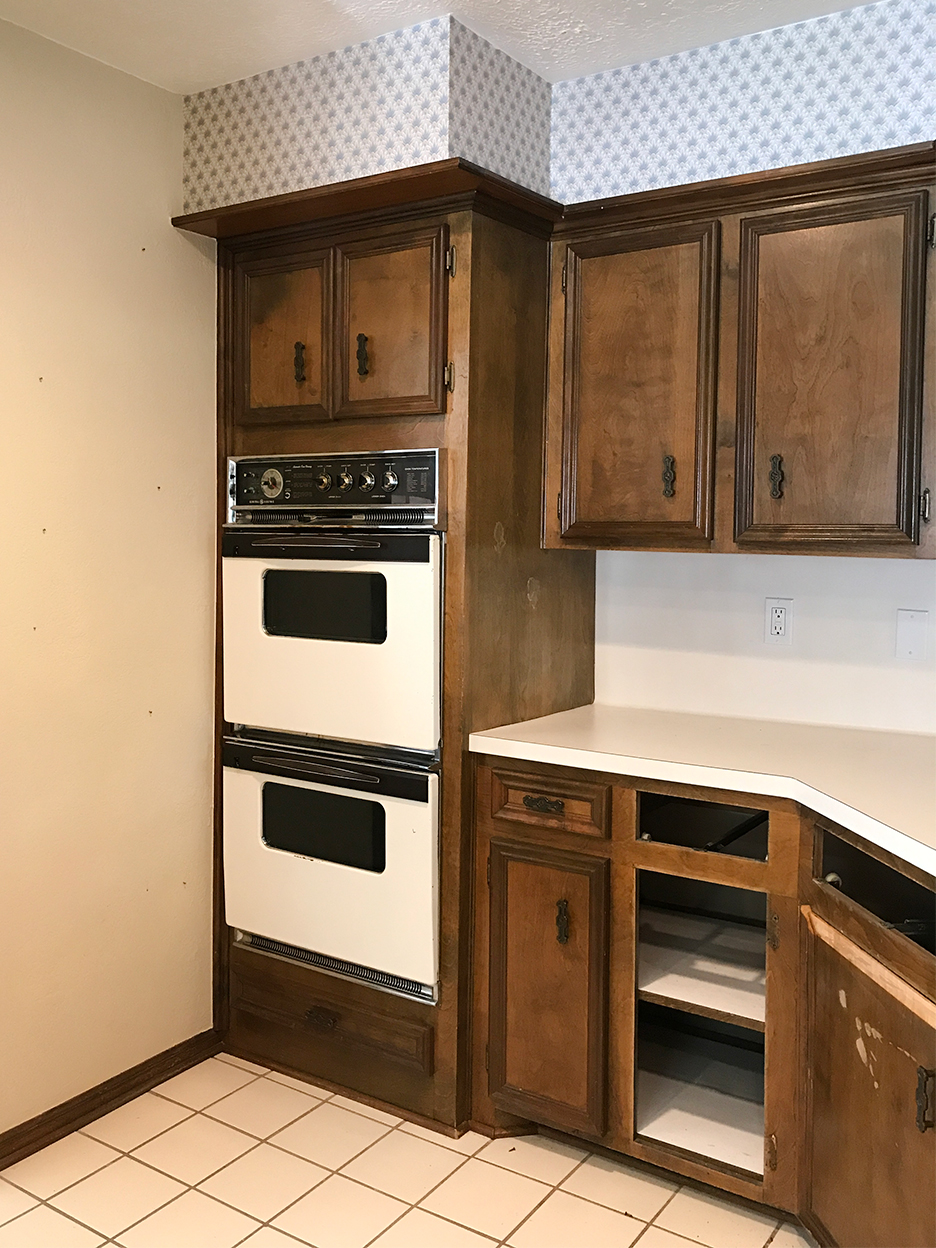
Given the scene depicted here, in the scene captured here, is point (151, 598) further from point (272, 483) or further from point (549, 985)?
point (549, 985)

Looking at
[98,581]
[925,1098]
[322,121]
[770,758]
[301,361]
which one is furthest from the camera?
[301,361]

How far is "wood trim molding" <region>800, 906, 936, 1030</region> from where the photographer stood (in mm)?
1582

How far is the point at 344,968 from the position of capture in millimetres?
2604

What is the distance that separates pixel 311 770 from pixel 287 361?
39.8 inches

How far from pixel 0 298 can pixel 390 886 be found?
154cm

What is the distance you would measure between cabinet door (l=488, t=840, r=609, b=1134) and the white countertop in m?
0.23

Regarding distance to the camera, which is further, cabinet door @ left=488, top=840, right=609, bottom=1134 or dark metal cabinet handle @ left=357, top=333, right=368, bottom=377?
dark metal cabinet handle @ left=357, top=333, right=368, bottom=377

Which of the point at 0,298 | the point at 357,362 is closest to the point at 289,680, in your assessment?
the point at 357,362

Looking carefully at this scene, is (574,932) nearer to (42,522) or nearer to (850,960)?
(850,960)

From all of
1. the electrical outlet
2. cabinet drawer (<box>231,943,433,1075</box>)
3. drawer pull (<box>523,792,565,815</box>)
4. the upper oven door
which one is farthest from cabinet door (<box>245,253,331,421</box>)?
cabinet drawer (<box>231,943,433,1075</box>)

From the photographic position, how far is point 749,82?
231 cm

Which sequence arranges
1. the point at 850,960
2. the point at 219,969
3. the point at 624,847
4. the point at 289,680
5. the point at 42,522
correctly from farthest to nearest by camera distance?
the point at 219,969
the point at 289,680
the point at 42,522
the point at 624,847
the point at 850,960

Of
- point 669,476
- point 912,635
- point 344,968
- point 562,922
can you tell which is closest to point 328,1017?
point 344,968

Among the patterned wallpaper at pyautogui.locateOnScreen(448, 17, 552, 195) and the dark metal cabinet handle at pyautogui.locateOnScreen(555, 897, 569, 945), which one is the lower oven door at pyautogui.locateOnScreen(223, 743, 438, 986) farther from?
the patterned wallpaper at pyautogui.locateOnScreen(448, 17, 552, 195)
